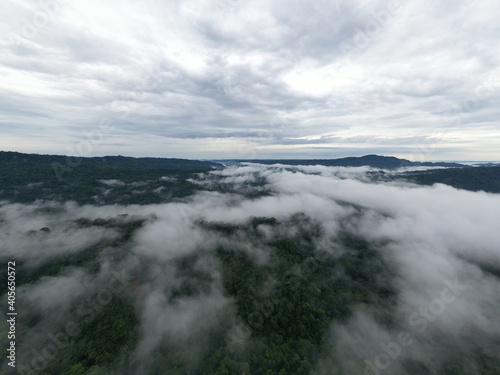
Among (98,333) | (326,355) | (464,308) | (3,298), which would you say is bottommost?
(464,308)

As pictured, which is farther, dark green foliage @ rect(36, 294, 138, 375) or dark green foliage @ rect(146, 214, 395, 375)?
dark green foliage @ rect(146, 214, 395, 375)

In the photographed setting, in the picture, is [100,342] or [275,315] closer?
[100,342]

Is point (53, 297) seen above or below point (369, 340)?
above

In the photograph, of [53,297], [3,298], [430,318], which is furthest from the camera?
[430,318]

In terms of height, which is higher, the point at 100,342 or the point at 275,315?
the point at 100,342

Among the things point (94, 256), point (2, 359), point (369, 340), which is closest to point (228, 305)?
point (369, 340)

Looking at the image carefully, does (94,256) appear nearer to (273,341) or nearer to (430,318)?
(273,341)

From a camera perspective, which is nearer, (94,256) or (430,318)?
(430,318)

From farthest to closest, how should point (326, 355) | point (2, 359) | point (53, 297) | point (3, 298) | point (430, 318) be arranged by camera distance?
point (430, 318) < point (53, 297) < point (3, 298) < point (326, 355) < point (2, 359)

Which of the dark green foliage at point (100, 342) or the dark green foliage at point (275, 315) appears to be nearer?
the dark green foliage at point (100, 342)

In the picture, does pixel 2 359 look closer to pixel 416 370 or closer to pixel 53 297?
pixel 53 297
